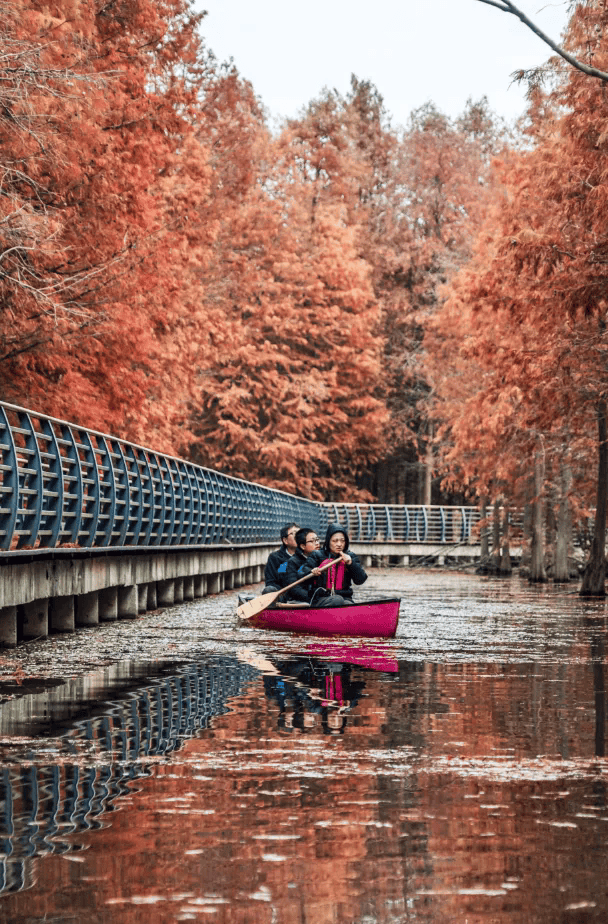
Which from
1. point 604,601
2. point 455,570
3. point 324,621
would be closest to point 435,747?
point 324,621

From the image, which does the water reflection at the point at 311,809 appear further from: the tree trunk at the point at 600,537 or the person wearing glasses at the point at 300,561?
the tree trunk at the point at 600,537

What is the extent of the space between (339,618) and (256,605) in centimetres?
168

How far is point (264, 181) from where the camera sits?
206 feet

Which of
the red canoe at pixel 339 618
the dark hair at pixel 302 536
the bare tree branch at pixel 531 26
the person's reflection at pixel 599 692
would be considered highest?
the bare tree branch at pixel 531 26

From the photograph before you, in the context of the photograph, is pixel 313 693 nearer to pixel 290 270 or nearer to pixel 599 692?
pixel 599 692

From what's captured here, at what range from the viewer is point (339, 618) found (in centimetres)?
1795

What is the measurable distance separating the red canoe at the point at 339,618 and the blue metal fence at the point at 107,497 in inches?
106

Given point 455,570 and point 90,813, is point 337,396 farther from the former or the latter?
point 90,813

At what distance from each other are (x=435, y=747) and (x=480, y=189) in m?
58.3

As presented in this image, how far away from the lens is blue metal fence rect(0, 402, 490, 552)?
1730 cm

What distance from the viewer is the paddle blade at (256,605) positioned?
19.1 meters

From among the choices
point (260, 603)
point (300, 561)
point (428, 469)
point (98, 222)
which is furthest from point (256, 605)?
point (428, 469)

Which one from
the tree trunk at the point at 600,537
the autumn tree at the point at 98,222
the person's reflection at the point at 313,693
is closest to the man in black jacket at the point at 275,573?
the autumn tree at the point at 98,222

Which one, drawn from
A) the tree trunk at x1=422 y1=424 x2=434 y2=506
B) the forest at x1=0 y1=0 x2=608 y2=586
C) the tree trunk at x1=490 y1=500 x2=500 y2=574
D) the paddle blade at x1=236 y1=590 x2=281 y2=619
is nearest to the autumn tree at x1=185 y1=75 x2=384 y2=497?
the forest at x1=0 y1=0 x2=608 y2=586
